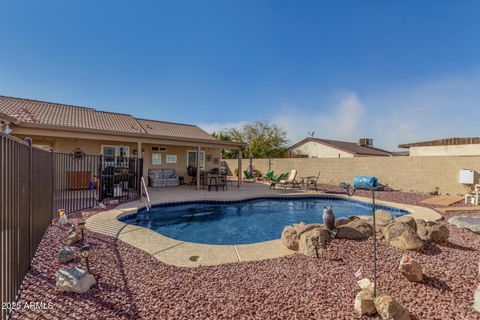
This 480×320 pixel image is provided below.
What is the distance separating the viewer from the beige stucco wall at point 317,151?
2466 centimetres

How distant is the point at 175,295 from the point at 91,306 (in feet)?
2.82

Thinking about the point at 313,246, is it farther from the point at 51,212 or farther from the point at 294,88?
the point at 294,88

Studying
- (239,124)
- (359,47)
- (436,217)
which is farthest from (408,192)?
(239,124)

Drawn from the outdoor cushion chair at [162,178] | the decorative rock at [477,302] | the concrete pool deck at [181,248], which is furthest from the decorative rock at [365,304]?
the outdoor cushion chair at [162,178]

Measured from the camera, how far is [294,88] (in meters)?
16.1

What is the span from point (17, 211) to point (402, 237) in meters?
5.63

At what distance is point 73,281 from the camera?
2.68 metres

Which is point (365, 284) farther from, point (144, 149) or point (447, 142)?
point (447, 142)

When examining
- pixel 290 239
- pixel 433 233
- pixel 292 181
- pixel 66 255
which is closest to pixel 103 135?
pixel 66 255

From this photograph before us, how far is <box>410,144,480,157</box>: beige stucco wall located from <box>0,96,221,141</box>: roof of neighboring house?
50.5 ft

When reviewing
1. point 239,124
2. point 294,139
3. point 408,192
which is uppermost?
point 239,124

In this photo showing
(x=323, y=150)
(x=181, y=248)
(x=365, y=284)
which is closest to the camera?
(x=365, y=284)

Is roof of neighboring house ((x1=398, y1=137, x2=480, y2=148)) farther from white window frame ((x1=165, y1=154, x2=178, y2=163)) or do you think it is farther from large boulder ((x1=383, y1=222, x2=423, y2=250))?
white window frame ((x1=165, y1=154, x2=178, y2=163))

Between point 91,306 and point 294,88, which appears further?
point 294,88
